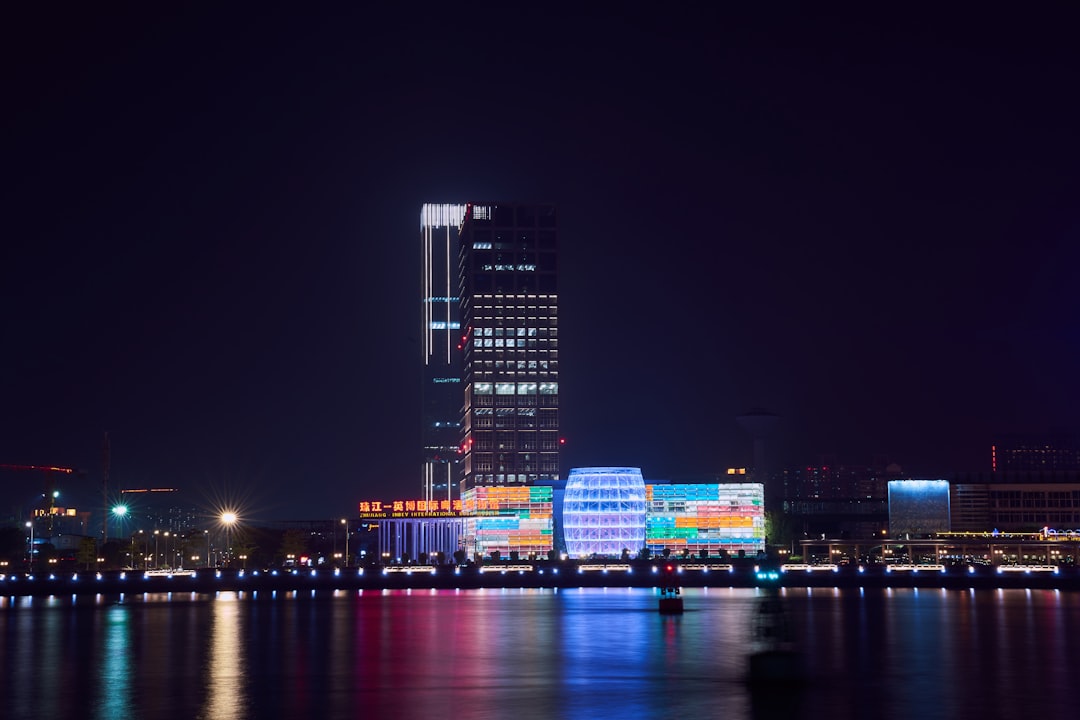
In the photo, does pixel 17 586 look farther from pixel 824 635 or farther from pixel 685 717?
pixel 685 717

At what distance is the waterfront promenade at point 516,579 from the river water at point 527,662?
41900mm

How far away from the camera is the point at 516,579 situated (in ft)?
481

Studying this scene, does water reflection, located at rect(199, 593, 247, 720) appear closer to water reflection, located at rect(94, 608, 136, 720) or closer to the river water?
the river water

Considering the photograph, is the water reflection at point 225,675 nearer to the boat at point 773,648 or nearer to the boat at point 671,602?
the boat at point 773,648

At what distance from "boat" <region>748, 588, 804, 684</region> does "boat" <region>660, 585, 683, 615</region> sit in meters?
38.0

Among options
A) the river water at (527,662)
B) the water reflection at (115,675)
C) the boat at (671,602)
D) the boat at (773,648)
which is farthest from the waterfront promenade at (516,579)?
the boat at (773,648)

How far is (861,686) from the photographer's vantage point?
44.0 metres

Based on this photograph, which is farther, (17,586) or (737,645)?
(17,586)

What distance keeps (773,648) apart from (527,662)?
12.8 meters

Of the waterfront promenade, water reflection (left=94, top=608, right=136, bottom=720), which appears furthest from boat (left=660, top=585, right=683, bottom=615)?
the waterfront promenade

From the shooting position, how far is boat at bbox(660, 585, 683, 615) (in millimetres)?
83188

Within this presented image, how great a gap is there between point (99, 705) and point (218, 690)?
4405 millimetres

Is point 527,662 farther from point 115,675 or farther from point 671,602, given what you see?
point 671,602

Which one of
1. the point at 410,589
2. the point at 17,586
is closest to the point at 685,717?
the point at 410,589
